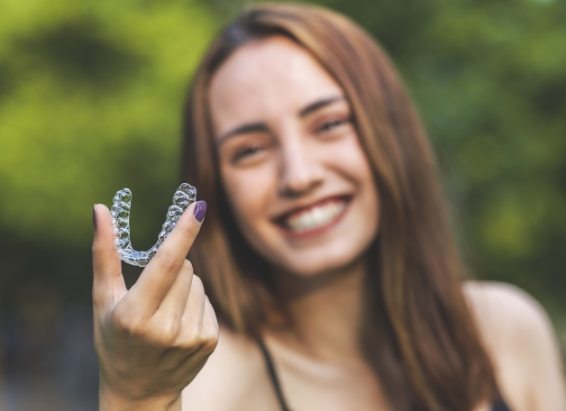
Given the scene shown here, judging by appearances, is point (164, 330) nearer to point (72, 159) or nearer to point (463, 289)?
point (463, 289)

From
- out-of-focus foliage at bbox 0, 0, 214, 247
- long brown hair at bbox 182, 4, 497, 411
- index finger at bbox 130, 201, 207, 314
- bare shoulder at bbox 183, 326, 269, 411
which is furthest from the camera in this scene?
out-of-focus foliage at bbox 0, 0, 214, 247

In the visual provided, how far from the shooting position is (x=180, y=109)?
7.33 m

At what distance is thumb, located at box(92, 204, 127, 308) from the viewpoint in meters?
1.35

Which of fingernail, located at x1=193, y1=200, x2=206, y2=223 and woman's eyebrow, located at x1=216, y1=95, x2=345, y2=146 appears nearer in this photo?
fingernail, located at x1=193, y1=200, x2=206, y2=223

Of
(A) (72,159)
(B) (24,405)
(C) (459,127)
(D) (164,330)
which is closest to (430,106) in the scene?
(C) (459,127)

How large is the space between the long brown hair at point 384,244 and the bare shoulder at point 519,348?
0.31ft

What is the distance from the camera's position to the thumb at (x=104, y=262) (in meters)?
1.35

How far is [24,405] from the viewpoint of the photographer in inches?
553

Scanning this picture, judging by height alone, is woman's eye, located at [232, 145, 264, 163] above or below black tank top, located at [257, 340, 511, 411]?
above

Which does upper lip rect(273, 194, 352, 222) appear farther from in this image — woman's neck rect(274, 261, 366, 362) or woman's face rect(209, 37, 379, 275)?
woman's neck rect(274, 261, 366, 362)

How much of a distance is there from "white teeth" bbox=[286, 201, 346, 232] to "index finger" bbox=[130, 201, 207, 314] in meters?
0.89

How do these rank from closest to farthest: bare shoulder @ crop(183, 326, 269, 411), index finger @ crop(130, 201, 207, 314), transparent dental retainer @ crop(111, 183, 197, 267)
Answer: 1. index finger @ crop(130, 201, 207, 314)
2. transparent dental retainer @ crop(111, 183, 197, 267)
3. bare shoulder @ crop(183, 326, 269, 411)

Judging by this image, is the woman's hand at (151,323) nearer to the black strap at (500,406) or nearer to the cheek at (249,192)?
the cheek at (249,192)

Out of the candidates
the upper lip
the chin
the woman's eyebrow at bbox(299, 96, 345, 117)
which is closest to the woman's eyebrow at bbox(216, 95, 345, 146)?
the woman's eyebrow at bbox(299, 96, 345, 117)
